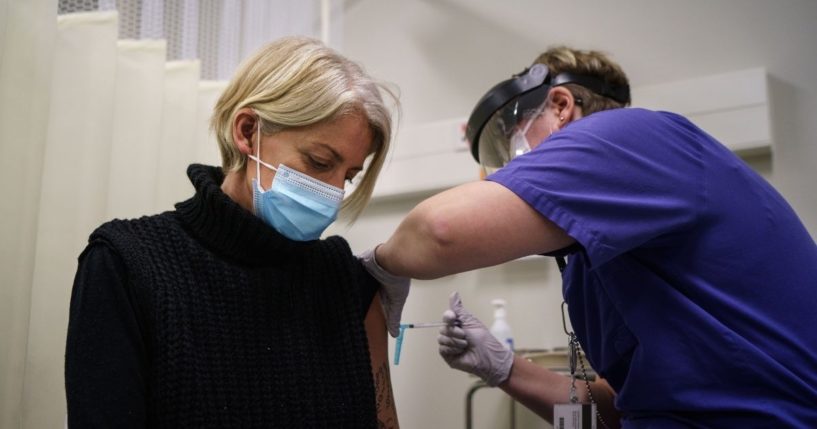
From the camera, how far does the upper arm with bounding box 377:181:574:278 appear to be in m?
0.97

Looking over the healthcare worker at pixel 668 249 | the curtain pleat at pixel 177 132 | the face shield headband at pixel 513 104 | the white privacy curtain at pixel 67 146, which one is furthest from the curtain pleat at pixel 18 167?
the face shield headband at pixel 513 104

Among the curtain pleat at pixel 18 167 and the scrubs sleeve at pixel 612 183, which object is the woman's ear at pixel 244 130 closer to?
the scrubs sleeve at pixel 612 183

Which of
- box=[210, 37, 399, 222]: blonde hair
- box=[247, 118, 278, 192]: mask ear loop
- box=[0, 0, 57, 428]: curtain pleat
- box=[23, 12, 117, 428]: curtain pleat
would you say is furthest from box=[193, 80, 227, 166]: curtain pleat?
box=[247, 118, 278, 192]: mask ear loop

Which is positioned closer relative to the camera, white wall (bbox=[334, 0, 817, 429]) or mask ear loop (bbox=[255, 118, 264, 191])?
mask ear loop (bbox=[255, 118, 264, 191])

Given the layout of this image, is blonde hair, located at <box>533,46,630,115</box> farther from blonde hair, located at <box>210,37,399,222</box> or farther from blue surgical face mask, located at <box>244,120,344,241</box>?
blue surgical face mask, located at <box>244,120,344,241</box>

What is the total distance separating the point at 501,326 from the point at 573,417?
40.5 inches

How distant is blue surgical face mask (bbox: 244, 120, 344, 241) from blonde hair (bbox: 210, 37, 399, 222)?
2.1 inches

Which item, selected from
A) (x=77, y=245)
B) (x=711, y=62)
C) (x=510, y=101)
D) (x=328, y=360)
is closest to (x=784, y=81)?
(x=711, y=62)

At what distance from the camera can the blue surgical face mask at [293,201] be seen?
1.18m

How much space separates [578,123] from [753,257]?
0.33m

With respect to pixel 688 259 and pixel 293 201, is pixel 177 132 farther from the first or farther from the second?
pixel 688 259

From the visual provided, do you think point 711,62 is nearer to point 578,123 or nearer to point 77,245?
point 578,123

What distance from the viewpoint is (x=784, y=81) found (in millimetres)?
2201

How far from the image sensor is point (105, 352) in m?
0.96
